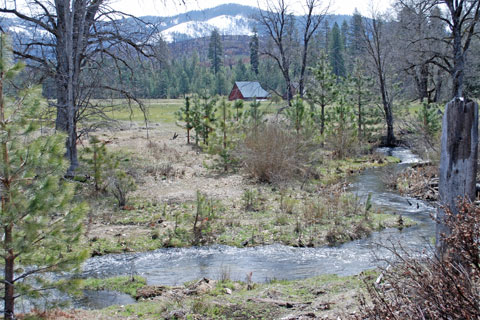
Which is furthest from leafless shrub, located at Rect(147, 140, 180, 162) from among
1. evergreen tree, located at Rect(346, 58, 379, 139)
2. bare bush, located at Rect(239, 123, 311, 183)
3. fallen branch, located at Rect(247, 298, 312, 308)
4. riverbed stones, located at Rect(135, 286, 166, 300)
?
fallen branch, located at Rect(247, 298, 312, 308)

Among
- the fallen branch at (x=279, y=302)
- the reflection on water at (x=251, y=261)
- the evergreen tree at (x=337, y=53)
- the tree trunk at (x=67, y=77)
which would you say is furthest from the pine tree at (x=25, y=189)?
the evergreen tree at (x=337, y=53)

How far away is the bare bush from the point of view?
48.2 feet

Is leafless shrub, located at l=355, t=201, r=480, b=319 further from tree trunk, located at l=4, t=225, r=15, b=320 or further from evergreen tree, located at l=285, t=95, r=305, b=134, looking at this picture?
evergreen tree, located at l=285, t=95, r=305, b=134

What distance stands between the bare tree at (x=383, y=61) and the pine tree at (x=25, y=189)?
70.9 ft

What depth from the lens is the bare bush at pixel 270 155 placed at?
14695 millimetres

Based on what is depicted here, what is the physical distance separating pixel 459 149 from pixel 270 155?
10.5 m

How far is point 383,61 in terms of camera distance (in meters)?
23.8

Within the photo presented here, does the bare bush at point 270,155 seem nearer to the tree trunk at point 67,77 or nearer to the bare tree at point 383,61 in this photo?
the tree trunk at point 67,77

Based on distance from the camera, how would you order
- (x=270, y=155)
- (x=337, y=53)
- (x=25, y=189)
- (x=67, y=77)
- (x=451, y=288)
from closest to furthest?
(x=451, y=288) < (x=25, y=189) < (x=67, y=77) < (x=270, y=155) < (x=337, y=53)

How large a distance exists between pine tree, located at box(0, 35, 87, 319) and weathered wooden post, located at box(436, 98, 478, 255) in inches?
150

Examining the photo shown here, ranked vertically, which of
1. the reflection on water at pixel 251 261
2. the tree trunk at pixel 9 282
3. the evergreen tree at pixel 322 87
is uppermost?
the evergreen tree at pixel 322 87

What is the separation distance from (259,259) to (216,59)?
294 ft

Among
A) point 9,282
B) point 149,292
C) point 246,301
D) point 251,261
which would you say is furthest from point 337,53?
point 9,282

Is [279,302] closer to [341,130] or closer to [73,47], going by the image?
[73,47]
